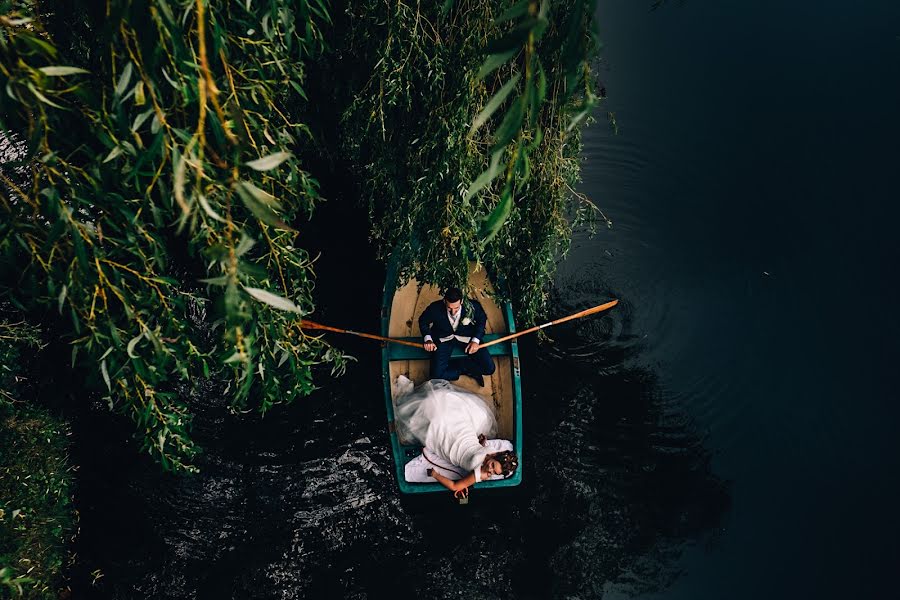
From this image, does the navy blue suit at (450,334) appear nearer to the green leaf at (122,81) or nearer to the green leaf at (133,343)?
the green leaf at (133,343)

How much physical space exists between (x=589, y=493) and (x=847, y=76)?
7.65m

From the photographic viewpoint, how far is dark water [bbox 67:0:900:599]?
607cm

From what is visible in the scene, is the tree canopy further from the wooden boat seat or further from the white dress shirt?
the wooden boat seat

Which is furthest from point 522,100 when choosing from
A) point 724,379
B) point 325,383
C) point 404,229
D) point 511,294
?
point 724,379

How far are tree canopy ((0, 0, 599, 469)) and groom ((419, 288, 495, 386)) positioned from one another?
0.45 m

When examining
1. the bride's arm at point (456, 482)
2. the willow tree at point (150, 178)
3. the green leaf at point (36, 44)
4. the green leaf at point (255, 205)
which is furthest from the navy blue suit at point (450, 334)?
the green leaf at point (36, 44)

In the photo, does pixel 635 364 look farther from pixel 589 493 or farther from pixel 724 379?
pixel 589 493

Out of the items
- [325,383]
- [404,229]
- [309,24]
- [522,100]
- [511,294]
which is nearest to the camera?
[522,100]

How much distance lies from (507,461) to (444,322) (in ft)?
4.86

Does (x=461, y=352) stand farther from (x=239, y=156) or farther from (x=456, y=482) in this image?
(x=239, y=156)

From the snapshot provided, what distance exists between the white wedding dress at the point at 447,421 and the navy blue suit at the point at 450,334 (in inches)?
7.0

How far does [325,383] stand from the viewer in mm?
6723

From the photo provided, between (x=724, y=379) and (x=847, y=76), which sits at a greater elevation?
(x=847, y=76)

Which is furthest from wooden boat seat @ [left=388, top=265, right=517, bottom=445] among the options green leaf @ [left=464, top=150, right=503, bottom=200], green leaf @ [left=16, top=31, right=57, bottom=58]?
green leaf @ [left=16, top=31, right=57, bottom=58]
